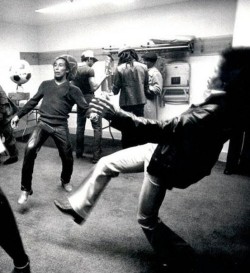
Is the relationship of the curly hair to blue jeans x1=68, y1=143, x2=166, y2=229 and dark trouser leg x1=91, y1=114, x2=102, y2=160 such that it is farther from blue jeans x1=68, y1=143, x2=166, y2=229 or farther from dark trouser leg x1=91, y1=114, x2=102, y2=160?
blue jeans x1=68, y1=143, x2=166, y2=229

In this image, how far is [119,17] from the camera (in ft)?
21.1

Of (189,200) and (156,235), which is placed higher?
(156,235)

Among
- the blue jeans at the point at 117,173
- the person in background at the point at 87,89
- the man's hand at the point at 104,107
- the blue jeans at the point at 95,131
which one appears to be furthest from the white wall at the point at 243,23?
the man's hand at the point at 104,107

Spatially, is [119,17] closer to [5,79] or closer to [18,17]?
[18,17]

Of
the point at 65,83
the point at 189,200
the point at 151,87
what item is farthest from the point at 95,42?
the point at 189,200

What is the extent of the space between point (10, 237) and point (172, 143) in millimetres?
1156

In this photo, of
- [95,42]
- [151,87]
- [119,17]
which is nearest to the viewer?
[151,87]

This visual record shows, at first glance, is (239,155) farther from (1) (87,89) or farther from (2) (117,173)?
(2) (117,173)

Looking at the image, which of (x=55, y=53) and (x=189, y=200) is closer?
(x=189, y=200)

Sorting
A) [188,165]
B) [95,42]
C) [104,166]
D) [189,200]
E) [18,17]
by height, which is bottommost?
[189,200]

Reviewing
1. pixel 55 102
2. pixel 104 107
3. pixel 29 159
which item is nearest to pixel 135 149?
pixel 104 107

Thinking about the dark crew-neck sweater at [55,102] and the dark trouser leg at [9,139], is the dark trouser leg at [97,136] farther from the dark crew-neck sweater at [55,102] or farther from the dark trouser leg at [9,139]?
the dark trouser leg at [9,139]

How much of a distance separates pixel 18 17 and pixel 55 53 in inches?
53.4

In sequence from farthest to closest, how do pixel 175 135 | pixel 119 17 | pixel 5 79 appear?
pixel 5 79 → pixel 119 17 → pixel 175 135
